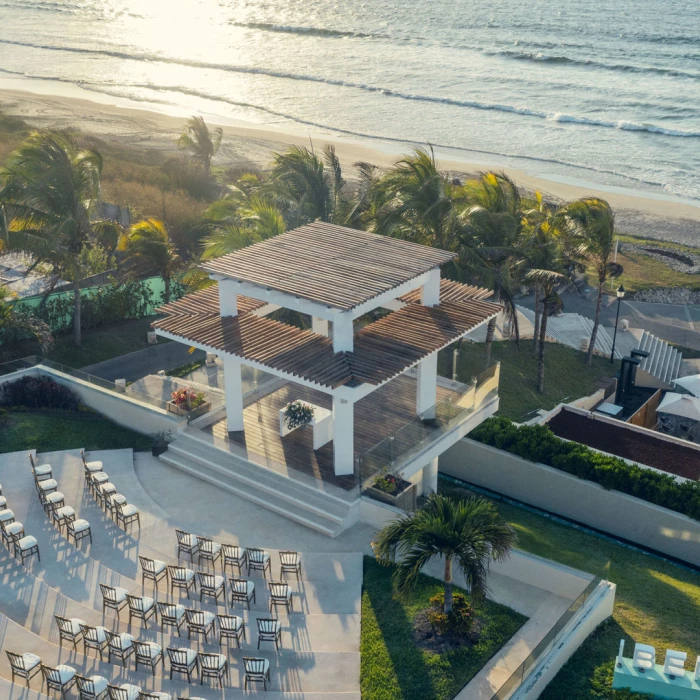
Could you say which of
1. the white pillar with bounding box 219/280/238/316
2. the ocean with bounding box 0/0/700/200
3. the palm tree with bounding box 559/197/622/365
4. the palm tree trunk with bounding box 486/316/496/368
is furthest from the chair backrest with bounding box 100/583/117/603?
the ocean with bounding box 0/0/700/200

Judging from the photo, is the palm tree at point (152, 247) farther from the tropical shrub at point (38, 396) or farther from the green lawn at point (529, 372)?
the green lawn at point (529, 372)

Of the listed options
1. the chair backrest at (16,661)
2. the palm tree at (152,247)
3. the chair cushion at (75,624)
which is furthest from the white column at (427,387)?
the palm tree at (152,247)

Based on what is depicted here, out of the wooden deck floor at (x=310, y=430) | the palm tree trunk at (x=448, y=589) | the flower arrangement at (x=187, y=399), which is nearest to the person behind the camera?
the palm tree trunk at (x=448, y=589)

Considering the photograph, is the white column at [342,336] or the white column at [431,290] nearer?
the white column at [342,336]

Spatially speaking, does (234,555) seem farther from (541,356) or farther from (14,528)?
(541,356)

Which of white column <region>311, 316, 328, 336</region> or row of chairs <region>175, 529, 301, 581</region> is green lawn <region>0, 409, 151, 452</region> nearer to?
row of chairs <region>175, 529, 301, 581</region>

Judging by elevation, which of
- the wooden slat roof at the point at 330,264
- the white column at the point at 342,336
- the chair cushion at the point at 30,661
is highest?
the wooden slat roof at the point at 330,264
